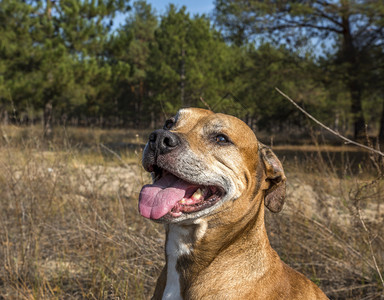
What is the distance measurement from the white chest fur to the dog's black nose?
45 cm

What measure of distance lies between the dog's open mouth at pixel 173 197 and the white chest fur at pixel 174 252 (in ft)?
0.57

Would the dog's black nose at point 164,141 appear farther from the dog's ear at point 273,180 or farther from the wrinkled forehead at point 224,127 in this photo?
the dog's ear at point 273,180

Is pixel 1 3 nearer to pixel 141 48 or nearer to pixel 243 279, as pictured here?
pixel 141 48

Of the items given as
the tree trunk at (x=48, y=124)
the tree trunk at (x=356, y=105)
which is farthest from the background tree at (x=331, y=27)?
the tree trunk at (x=48, y=124)

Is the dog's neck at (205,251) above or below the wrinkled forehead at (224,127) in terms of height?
below

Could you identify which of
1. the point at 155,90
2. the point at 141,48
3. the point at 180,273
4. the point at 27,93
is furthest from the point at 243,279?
the point at 141,48

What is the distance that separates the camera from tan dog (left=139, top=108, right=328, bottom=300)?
2.02 metres

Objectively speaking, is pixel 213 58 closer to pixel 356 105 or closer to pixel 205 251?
pixel 356 105

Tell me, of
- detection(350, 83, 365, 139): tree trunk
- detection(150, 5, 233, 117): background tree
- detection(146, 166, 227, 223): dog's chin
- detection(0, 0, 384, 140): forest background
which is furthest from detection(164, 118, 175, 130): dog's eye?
detection(150, 5, 233, 117): background tree

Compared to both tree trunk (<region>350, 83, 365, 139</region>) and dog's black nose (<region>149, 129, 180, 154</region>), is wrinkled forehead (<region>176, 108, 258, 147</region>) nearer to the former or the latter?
dog's black nose (<region>149, 129, 180, 154</region>)

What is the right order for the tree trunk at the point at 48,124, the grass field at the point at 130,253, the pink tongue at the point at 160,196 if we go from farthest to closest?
1. the tree trunk at the point at 48,124
2. the grass field at the point at 130,253
3. the pink tongue at the point at 160,196

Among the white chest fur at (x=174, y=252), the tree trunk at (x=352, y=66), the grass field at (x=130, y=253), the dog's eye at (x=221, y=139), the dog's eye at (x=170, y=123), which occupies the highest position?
the tree trunk at (x=352, y=66)

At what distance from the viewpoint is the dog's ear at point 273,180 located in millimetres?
2396

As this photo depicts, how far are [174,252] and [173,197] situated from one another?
13.6 inches
